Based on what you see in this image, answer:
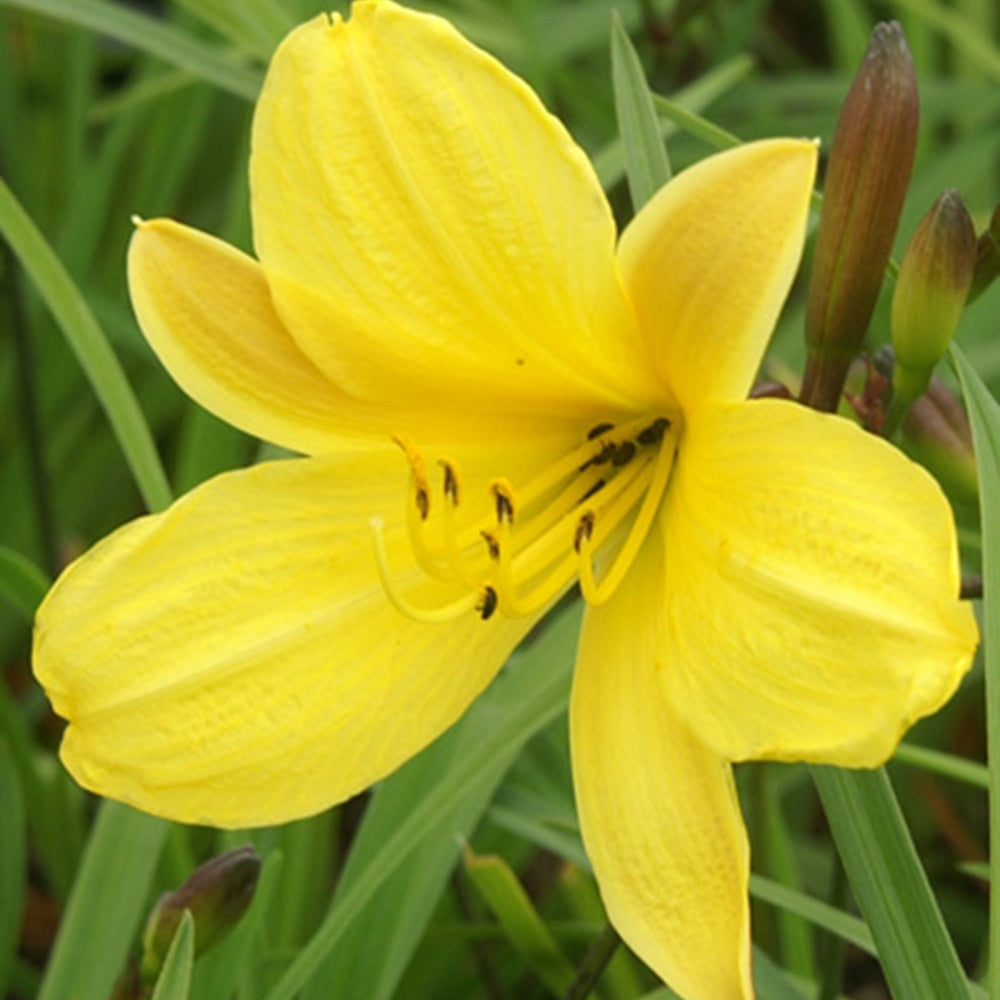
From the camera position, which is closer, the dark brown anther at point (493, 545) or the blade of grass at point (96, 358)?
the dark brown anther at point (493, 545)

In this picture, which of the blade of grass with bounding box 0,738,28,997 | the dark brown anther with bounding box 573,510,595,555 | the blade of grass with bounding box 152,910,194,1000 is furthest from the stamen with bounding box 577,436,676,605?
the blade of grass with bounding box 0,738,28,997

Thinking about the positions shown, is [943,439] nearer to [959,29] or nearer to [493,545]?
[493,545]

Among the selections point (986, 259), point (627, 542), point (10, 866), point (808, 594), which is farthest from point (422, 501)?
point (10, 866)

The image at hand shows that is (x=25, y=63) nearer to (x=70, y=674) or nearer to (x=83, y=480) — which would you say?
(x=83, y=480)

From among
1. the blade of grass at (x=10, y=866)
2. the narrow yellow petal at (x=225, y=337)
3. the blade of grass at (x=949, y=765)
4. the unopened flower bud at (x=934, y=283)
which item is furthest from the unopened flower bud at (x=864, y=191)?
the blade of grass at (x=10, y=866)

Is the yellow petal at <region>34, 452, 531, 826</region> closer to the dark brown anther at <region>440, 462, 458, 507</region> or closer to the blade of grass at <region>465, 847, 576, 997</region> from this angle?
the dark brown anther at <region>440, 462, 458, 507</region>

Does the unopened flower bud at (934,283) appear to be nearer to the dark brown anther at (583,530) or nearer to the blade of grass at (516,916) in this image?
the dark brown anther at (583,530)
